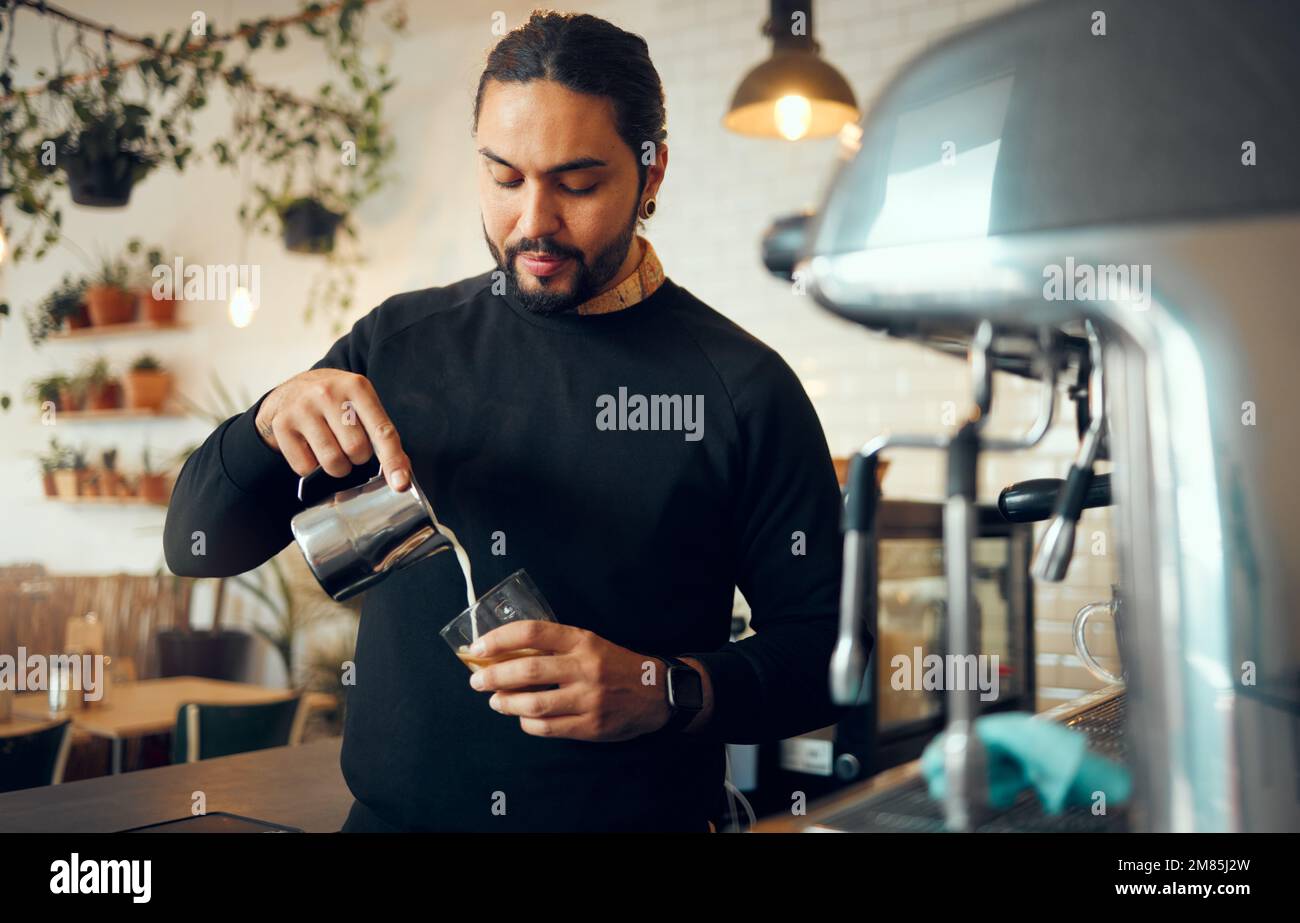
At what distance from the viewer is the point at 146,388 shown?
Answer: 480 cm

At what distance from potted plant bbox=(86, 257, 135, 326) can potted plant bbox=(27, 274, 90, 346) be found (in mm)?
40

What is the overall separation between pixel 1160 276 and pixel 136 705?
306cm

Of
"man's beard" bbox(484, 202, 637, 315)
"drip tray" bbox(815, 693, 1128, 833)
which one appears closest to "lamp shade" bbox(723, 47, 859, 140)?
"man's beard" bbox(484, 202, 637, 315)

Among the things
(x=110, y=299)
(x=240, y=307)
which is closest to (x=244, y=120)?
(x=240, y=307)

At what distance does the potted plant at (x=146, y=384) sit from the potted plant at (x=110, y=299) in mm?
228

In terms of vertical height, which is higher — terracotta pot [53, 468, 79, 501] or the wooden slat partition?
terracotta pot [53, 468, 79, 501]

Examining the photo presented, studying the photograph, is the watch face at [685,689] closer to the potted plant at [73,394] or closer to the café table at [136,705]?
the café table at [136,705]

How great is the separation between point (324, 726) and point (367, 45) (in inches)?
99.4

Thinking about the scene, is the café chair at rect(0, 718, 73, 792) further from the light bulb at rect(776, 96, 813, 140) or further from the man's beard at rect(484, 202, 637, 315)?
the light bulb at rect(776, 96, 813, 140)

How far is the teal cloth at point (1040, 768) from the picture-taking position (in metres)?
0.68

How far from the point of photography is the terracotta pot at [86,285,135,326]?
4832mm

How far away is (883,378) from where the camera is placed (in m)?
3.22
